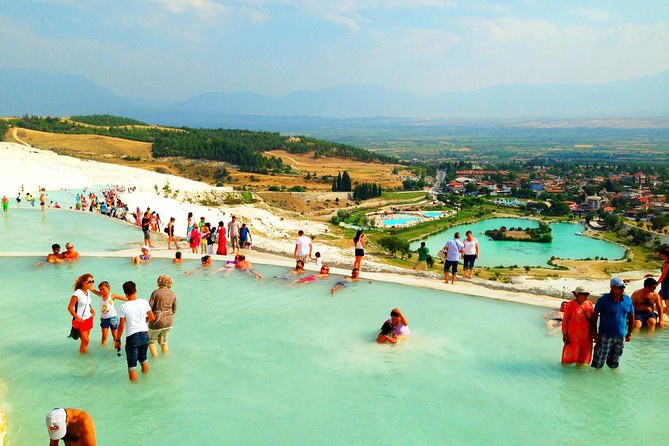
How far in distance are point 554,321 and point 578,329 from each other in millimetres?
2505

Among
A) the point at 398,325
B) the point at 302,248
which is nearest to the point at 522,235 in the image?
the point at 302,248

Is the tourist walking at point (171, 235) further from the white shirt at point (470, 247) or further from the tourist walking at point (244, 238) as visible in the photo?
the white shirt at point (470, 247)

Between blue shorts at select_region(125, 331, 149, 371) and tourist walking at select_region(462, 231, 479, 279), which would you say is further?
tourist walking at select_region(462, 231, 479, 279)

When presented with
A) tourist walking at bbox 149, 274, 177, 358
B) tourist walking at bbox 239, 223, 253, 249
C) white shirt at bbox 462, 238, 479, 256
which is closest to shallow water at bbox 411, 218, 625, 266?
tourist walking at bbox 239, 223, 253, 249

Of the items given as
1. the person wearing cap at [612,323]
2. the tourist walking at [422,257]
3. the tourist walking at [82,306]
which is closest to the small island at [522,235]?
the tourist walking at [422,257]

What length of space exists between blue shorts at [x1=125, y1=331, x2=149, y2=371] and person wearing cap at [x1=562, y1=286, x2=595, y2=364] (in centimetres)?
643

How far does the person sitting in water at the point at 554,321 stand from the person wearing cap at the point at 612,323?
195 centimetres

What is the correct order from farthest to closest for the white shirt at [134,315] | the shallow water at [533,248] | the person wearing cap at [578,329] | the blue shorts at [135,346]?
the shallow water at [533,248] < the person wearing cap at [578,329] < the blue shorts at [135,346] < the white shirt at [134,315]

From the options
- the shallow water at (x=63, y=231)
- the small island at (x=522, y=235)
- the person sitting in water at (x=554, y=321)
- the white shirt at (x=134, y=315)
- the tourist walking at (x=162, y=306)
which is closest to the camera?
the white shirt at (x=134, y=315)

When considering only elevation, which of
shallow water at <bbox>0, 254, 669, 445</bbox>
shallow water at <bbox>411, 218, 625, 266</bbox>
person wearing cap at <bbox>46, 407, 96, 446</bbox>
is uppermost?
person wearing cap at <bbox>46, 407, 96, 446</bbox>

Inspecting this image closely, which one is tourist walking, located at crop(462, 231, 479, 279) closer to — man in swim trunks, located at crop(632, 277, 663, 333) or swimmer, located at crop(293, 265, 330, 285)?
swimmer, located at crop(293, 265, 330, 285)

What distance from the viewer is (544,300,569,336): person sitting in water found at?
1093 cm

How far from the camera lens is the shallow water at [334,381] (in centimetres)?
740

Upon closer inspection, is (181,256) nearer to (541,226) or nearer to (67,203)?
(67,203)
